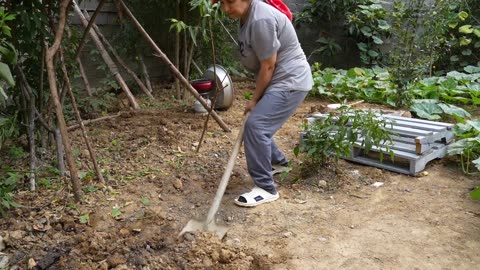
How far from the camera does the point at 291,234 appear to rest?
288 centimetres

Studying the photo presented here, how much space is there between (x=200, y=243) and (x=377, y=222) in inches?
44.7

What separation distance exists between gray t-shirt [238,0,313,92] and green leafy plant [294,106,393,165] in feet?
1.41

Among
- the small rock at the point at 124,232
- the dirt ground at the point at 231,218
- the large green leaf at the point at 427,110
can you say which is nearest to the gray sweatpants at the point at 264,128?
the dirt ground at the point at 231,218

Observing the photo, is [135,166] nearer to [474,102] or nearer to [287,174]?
→ [287,174]

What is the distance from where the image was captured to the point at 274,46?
301cm

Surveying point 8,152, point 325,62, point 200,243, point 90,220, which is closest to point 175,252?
point 200,243

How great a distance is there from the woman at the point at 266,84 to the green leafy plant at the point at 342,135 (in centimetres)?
39

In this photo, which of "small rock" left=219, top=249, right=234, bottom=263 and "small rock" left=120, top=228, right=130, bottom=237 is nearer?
"small rock" left=219, top=249, right=234, bottom=263

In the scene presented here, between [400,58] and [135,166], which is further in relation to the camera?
[400,58]

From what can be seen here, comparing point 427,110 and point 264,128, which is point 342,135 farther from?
point 427,110

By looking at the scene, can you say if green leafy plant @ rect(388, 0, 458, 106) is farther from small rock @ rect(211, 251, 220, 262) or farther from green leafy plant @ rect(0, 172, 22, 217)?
green leafy plant @ rect(0, 172, 22, 217)

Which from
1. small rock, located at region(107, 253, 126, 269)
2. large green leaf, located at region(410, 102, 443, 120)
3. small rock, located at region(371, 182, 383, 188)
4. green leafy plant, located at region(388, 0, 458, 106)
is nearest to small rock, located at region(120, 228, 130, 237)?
small rock, located at region(107, 253, 126, 269)

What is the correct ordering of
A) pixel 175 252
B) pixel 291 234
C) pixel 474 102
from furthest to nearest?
pixel 474 102 < pixel 291 234 < pixel 175 252

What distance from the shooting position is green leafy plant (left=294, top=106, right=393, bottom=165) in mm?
3459
